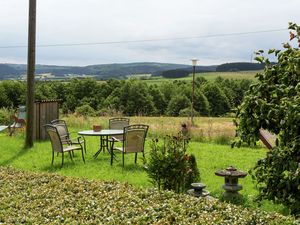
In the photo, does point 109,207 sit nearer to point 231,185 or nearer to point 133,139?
point 231,185

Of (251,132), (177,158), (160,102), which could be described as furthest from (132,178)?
(160,102)

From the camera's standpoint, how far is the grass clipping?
355 centimetres

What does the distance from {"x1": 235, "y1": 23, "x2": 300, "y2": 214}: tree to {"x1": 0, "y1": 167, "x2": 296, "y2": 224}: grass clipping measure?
69cm

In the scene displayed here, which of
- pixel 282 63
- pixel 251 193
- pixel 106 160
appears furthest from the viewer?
pixel 106 160

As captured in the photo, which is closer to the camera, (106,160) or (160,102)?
(106,160)

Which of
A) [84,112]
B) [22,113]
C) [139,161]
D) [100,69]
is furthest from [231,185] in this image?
[100,69]

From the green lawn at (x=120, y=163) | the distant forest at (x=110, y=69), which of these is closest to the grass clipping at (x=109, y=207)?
the green lawn at (x=120, y=163)

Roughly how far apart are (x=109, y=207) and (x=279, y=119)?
2.01 meters

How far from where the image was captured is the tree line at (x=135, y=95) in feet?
169

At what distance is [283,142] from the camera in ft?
13.5

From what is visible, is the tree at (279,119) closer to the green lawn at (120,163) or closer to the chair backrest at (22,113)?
the green lawn at (120,163)

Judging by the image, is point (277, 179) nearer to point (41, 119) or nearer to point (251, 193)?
point (251, 193)

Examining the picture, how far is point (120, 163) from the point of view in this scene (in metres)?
8.85

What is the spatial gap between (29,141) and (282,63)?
8243 mm
